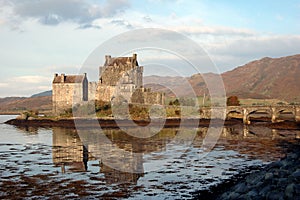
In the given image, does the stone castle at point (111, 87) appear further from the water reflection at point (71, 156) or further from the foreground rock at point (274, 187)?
the foreground rock at point (274, 187)

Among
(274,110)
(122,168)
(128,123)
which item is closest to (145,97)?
(128,123)

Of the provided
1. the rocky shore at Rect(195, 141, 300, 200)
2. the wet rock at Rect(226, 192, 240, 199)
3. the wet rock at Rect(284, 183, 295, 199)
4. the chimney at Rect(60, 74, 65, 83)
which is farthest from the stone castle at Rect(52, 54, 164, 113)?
the wet rock at Rect(284, 183, 295, 199)

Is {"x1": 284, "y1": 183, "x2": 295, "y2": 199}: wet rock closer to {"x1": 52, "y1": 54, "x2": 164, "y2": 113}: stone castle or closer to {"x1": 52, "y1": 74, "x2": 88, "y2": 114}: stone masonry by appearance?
{"x1": 52, "y1": 54, "x2": 164, "y2": 113}: stone castle

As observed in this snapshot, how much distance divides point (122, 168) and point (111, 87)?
4714cm

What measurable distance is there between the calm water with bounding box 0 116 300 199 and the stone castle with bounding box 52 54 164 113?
33536mm

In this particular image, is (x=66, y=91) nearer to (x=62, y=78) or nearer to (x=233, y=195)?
(x=62, y=78)

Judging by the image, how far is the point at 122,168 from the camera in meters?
20.6

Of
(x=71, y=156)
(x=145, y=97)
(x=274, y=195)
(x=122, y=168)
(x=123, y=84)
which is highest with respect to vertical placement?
(x=123, y=84)

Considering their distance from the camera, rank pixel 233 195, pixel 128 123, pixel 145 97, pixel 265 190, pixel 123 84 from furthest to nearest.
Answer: pixel 145 97
pixel 123 84
pixel 128 123
pixel 233 195
pixel 265 190

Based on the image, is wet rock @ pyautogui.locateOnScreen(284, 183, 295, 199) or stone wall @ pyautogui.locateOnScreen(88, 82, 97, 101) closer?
wet rock @ pyautogui.locateOnScreen(284, 183, 295, 199)

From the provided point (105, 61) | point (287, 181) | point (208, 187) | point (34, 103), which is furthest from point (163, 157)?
point (34, 103)

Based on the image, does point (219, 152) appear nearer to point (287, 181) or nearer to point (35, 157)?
point (35, 157)

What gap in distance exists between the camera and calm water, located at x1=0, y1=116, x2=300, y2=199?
15562mm

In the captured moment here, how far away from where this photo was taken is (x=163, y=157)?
82.1 ft
